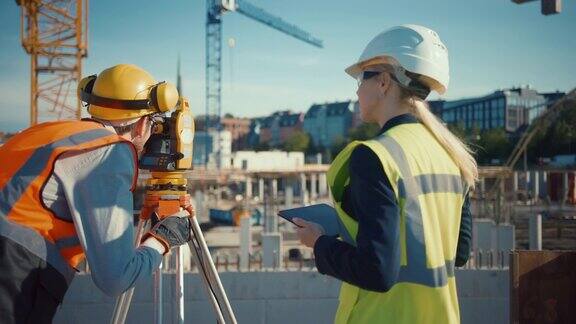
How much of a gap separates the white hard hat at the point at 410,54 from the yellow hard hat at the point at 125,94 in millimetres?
874

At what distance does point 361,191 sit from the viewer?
136 cm

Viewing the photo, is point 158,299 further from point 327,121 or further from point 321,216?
point 327,121

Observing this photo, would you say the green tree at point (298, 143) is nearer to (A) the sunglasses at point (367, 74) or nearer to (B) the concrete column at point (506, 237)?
(B) the concrete column at point (506, 237)

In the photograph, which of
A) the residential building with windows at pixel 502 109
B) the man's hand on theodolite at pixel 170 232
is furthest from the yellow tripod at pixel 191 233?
the residential building with windows at pixel 502 109

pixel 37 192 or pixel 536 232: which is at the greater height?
pixel 37 192

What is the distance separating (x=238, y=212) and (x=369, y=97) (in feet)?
114

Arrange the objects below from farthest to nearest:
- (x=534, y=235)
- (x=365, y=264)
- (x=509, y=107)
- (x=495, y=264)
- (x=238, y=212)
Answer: (x=509, y=107) → (x=238, y=212) → (x=534, y=235) → (x=495, y=264) → (x=365, y=264)

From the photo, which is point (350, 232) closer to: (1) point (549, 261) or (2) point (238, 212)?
(1) point (549, 261)

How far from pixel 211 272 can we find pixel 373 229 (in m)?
1.38

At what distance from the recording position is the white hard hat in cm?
158

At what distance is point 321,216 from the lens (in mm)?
1672

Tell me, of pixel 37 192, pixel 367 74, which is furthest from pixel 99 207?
pixel 367 74

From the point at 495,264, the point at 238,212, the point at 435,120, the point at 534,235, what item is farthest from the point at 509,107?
the point at 435,120

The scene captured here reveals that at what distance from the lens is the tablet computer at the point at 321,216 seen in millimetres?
1617
